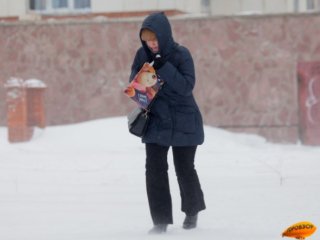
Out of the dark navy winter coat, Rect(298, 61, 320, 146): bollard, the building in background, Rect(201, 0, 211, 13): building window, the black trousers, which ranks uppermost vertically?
the dark navy winter coat

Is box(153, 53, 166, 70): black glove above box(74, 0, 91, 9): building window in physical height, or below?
above

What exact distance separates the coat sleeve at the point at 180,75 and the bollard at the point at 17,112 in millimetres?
7447

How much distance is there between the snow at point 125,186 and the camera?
656 centimetres

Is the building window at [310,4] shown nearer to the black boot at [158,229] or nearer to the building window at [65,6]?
the building window at [65,6]

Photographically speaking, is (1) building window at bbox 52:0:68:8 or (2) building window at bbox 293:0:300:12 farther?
(2) building window at bbox 293:0:300:12

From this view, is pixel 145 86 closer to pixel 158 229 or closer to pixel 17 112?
pixel 158 229

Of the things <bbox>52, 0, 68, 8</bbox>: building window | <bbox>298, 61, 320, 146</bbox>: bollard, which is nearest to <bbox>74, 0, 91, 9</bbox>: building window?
<bbox>52, 0, 68, 8</bbox>: building window

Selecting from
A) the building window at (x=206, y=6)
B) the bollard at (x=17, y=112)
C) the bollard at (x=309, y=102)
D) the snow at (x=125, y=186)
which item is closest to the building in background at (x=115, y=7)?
the building window at (x=206, y=6)

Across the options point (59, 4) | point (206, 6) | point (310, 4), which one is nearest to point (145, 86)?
point (59, 4)

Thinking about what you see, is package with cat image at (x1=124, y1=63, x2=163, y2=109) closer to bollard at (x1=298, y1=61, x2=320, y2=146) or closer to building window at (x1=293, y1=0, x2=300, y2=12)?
bollard at (x1=298, y1=61, x2=320, y2=146)

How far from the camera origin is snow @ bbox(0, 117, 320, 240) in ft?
21.5

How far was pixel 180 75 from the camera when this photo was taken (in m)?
6.03

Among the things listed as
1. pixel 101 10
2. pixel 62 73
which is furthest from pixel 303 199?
pixel 101 10

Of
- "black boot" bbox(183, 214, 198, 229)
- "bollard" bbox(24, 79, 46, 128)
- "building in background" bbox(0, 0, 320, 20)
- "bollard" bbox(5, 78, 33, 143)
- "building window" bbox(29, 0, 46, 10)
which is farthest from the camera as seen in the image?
"building window" bbox(29, 0, 46, 10)
